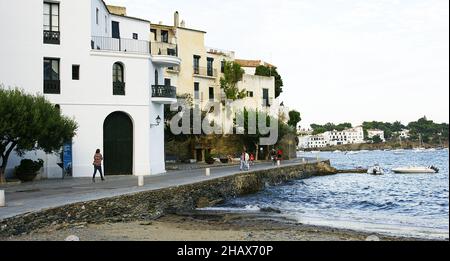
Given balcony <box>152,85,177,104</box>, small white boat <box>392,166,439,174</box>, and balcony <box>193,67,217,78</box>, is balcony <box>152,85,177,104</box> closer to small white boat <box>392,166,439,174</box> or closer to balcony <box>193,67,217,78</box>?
balcony <box>193,67,217,78</box>

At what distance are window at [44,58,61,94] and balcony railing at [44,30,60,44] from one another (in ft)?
3.44

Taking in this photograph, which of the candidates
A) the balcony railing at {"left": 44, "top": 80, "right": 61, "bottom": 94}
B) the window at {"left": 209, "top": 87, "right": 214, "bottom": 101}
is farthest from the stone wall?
the window at {"left": 209, "top": 87, "right": 214, "bottom": 101}

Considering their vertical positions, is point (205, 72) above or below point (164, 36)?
below

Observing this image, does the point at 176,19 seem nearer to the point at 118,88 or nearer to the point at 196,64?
the point at 196,64

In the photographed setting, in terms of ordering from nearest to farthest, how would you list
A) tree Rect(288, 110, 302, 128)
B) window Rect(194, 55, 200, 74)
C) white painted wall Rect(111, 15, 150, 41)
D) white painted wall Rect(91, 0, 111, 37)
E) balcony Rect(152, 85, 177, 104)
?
white painted wall Rect(91, 0, 111, 37) < balcony Rect(152, 85, 177, 104) < white painted wall Rect(111, 15, 150, 41) < window Rect(194, 55, 200, 74) < tree Rect(288, 110, 302, 128)

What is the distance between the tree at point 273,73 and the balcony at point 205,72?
35.4 feet

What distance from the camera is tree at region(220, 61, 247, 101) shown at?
62.6m

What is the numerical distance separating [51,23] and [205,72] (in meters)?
31.3

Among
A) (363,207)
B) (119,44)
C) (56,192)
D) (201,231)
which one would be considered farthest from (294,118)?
(201,231)

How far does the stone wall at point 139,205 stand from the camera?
16062 millimetres

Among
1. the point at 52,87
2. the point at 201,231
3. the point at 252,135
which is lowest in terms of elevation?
the point at 201,231

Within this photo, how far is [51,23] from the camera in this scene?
102 ft
